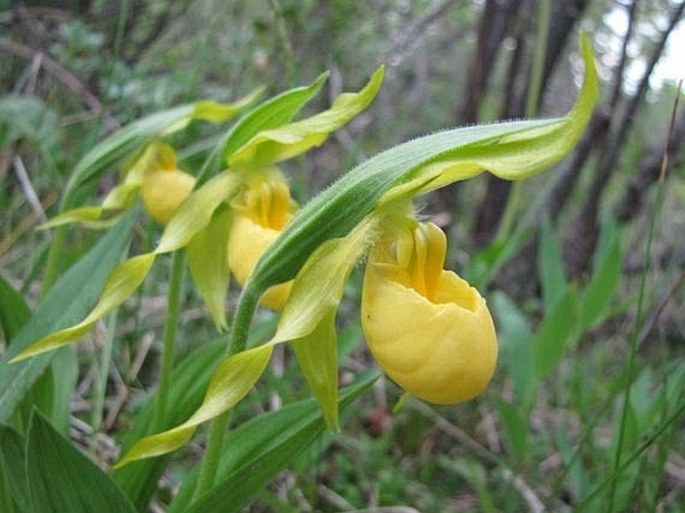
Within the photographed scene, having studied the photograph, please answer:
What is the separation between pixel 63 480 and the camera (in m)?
0.97

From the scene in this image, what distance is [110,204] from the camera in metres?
1.51

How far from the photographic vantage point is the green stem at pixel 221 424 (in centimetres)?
104

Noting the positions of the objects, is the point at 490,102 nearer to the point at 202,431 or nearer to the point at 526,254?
the point at 526,254

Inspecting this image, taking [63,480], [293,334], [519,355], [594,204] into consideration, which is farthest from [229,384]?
[594,204]

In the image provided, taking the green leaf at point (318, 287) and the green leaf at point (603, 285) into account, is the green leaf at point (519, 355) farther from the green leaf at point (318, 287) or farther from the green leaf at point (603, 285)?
the green leaf at point (318, 287)

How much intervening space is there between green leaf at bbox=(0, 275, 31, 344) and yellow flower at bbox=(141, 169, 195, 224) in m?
0.33

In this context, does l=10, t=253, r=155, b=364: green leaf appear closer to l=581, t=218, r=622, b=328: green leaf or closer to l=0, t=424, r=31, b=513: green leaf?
l=0, t=424, r=31, b=513: green leaf

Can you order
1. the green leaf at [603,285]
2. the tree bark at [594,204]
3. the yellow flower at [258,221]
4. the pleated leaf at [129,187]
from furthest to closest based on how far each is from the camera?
the tree bark at [594,204] → the green leaf at [603,285] → the pleated leaf at [129,187] → the yellow flower at [258,221]

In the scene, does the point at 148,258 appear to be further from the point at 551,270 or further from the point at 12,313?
the point at 551,270

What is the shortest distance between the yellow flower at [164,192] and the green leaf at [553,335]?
3.13ft

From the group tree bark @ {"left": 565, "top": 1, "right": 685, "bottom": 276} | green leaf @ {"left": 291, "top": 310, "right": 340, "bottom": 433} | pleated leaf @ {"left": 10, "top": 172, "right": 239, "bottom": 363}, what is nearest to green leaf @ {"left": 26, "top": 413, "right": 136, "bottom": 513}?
pleated leaf @ {"left": 10, "top": 172, "right": 239, "bottom": 363}

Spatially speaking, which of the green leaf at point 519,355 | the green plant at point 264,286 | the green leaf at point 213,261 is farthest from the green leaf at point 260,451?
the green leaf at point 519,355

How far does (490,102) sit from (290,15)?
182 centimetres

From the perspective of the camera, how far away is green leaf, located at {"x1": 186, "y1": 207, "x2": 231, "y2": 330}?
1346mm
